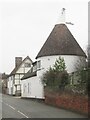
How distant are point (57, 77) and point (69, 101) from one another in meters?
8.30

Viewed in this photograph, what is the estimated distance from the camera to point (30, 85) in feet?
189

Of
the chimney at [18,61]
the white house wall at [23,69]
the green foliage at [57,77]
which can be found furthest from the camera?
the chimney at [18,61]

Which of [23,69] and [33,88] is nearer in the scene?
[33,88]

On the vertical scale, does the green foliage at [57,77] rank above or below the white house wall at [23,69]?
below

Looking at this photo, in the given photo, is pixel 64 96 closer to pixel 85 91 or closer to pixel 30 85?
pixel 85 91

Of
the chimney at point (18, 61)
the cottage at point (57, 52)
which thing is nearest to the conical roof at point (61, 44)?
the cottage at point (57, 52)

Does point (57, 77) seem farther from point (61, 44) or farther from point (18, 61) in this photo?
point (18, 61)

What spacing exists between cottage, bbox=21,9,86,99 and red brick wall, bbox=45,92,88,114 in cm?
983

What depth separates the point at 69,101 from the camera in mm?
29938

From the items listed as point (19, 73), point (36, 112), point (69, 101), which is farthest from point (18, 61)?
point (36, 112)

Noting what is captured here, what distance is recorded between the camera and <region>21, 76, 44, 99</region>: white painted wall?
50.8m

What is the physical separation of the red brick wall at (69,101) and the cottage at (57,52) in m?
9.83

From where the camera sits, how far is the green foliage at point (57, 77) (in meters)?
35.8

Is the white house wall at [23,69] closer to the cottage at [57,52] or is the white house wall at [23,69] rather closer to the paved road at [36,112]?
the cottage at [57,52]
